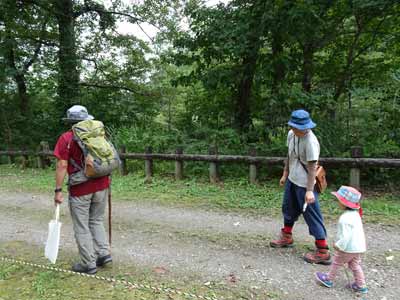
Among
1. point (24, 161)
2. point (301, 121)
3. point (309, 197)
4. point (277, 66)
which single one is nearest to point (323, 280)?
point (309, 197)

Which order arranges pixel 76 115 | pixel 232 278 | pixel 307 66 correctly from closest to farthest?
pixel 232 278, pixel 76 115, pixel 307 66

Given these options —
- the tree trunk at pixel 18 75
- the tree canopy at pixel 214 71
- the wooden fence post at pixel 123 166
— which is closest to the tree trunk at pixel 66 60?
the tree canopy at pixel 214 71

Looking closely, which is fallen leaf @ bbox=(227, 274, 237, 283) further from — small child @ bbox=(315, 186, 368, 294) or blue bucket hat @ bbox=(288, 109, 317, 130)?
blue bucket hat @ bbox=(288, 109, 317, 130)

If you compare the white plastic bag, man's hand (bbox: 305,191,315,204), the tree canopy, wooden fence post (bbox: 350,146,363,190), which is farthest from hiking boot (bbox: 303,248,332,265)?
the tree canopy

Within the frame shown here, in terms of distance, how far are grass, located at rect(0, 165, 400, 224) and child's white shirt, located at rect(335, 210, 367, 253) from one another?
8.01 ft

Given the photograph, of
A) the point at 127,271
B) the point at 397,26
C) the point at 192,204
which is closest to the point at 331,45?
the point at 397,26

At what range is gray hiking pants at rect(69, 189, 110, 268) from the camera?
363 centimetres

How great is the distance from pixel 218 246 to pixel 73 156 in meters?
2.10

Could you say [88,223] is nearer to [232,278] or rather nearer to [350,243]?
[232,278]

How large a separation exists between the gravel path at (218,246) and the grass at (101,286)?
147mm

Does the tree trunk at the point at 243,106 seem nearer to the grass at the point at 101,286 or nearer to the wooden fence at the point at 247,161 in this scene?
the wooden fence at the point at 247,161

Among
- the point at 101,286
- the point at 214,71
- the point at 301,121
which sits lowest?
the point at 101,286

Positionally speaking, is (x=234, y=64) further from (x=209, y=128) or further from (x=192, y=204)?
(x=192, y=204)

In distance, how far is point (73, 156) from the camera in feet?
11.8
